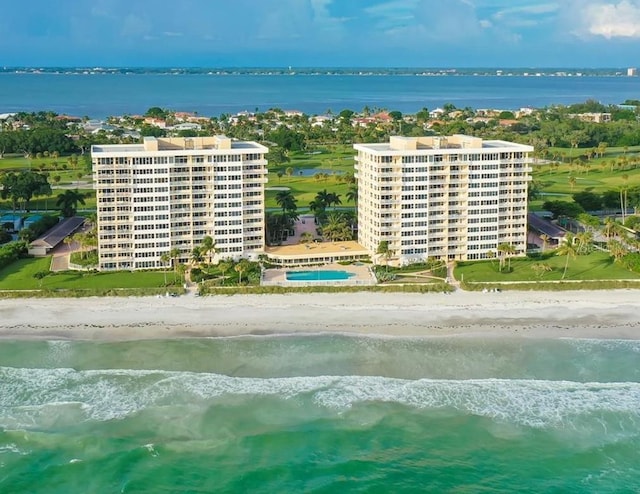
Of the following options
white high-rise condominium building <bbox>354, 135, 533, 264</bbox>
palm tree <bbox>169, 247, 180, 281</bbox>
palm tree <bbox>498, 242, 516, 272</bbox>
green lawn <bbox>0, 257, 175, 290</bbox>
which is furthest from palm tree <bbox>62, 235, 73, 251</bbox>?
palm tree <bbox>498, 242, 516, 272</bbox>

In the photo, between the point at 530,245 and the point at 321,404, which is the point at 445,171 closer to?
the point at 530,245

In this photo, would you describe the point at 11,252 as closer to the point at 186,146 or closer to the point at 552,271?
the point at 186,146

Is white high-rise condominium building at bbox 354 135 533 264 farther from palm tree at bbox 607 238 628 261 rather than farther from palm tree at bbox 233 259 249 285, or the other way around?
palm tree at bbox 233 259 249 285

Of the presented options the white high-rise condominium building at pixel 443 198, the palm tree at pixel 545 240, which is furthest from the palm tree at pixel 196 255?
the palm tree at pixel 545 240

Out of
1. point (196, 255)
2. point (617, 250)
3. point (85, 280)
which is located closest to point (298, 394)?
point (196, 255)

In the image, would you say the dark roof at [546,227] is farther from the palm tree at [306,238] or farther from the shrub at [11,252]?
the shrub at [11,252]
